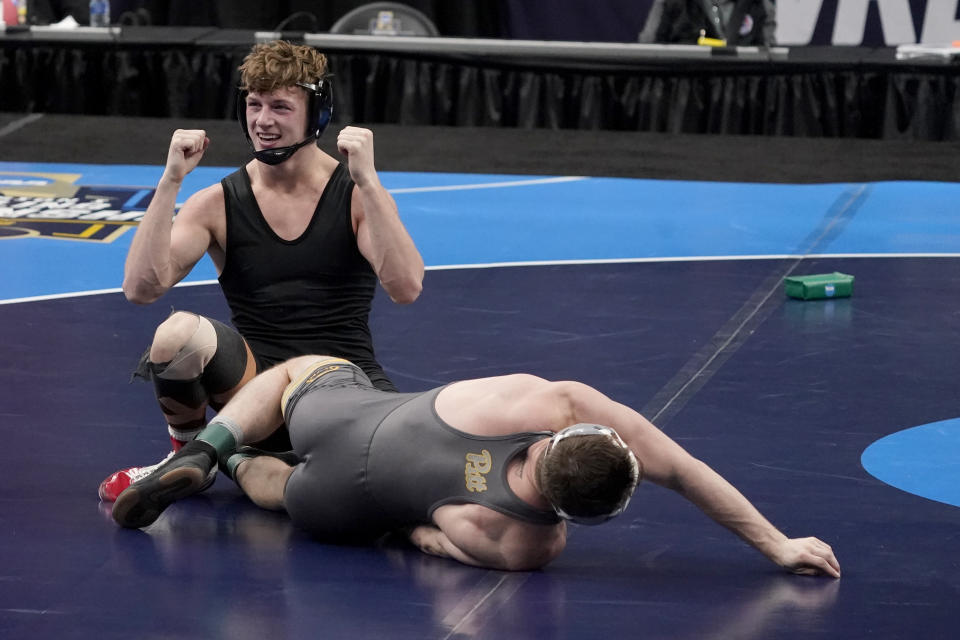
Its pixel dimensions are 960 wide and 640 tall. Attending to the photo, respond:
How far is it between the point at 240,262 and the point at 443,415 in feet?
3.22

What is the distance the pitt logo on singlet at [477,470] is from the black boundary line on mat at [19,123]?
7.56 meters

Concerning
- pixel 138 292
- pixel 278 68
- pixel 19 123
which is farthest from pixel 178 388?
pixel 19 123

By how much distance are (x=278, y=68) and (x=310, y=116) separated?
0.15 meters

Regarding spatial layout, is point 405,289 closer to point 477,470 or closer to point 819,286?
point 477,470

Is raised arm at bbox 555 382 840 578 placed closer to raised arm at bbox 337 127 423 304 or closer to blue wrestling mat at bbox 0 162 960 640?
blue wrestling mat at bbox 0 162 960 640

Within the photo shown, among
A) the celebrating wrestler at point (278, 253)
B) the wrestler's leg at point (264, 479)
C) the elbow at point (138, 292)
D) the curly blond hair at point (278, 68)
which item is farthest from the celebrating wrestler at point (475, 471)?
the curly blond hair at point (278, 68)

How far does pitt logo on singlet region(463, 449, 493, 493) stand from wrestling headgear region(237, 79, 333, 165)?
1.16 meters

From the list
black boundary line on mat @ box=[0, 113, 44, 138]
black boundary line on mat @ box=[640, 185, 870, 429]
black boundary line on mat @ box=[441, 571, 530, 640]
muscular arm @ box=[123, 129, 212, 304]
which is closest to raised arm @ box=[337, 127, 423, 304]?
muscular arm @ box=[123, 129, 212, 304]

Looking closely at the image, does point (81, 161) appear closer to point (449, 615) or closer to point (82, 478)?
point (82, 478)

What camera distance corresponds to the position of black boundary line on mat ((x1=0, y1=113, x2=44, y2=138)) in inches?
407

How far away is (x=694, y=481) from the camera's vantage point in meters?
3.46

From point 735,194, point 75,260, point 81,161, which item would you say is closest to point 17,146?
point 81,161

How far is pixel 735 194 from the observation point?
29.1 ft

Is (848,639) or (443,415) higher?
(443,415)
